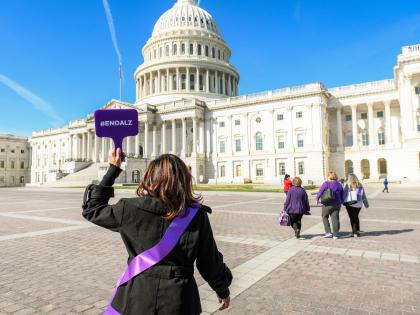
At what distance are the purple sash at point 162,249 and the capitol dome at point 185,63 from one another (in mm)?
78273

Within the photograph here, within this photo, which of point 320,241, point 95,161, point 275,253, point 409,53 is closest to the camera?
point 275,253

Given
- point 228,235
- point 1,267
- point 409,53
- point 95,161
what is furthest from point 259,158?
point 1,267

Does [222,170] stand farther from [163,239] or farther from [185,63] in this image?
[163,239]

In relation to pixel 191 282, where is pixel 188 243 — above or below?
above

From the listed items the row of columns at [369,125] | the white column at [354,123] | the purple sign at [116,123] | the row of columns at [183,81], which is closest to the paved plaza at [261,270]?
the purple sign at [116,123]

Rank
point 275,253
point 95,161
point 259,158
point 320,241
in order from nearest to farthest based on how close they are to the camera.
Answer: point 275,253
point 320,241
point 259,158
point 95,161

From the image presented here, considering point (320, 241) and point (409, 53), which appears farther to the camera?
point (409, 53)

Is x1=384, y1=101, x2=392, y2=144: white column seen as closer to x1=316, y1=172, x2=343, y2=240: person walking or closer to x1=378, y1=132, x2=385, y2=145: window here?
x1=378, y1=132, x2=385, y2=145: window

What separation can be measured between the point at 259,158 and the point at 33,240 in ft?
184

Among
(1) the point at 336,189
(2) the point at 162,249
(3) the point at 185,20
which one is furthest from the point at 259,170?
(2) the point at 162,249

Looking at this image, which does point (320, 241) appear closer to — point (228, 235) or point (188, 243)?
point (228, 235)

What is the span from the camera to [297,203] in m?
10.4

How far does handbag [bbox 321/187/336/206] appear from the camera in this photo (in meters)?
10.6

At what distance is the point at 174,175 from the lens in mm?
2650
